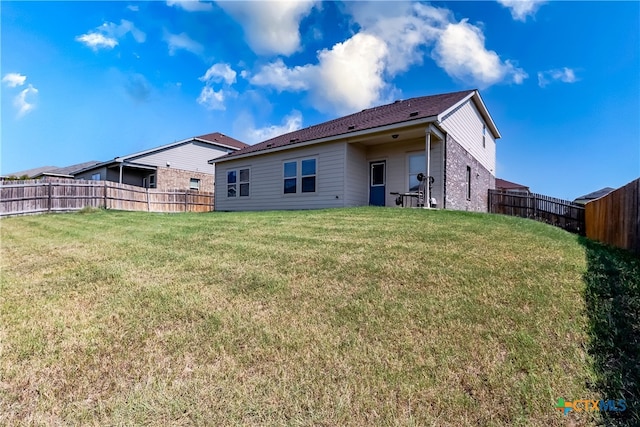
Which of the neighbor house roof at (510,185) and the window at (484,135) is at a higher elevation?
the window at (484,135)

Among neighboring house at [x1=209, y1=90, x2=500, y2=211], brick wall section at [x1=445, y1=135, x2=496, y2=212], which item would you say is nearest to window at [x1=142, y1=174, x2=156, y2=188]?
neighboring house at [x1=209, y1=90, x2=500, y2=211]

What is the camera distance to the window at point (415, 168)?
1167 cm

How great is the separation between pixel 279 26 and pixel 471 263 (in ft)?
30.1

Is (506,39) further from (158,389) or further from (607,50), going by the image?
(158,389)

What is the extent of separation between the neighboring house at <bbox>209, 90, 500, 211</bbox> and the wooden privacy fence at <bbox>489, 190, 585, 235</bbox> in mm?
760

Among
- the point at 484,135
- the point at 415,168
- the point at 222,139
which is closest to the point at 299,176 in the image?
the point at 415,168

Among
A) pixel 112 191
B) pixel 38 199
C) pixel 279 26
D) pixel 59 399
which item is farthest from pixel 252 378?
pixel 112 191

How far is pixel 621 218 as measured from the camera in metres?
6.32

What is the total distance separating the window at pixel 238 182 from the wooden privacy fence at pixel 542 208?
11866 mm

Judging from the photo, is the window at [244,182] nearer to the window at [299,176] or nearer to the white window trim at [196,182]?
the window at [299,176]

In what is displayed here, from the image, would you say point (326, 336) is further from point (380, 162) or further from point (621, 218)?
point (380, 162)

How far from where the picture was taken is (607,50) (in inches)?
421

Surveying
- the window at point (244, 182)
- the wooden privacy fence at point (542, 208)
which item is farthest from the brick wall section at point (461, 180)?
the window at point (244, 182)

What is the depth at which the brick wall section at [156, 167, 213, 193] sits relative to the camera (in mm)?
22203
